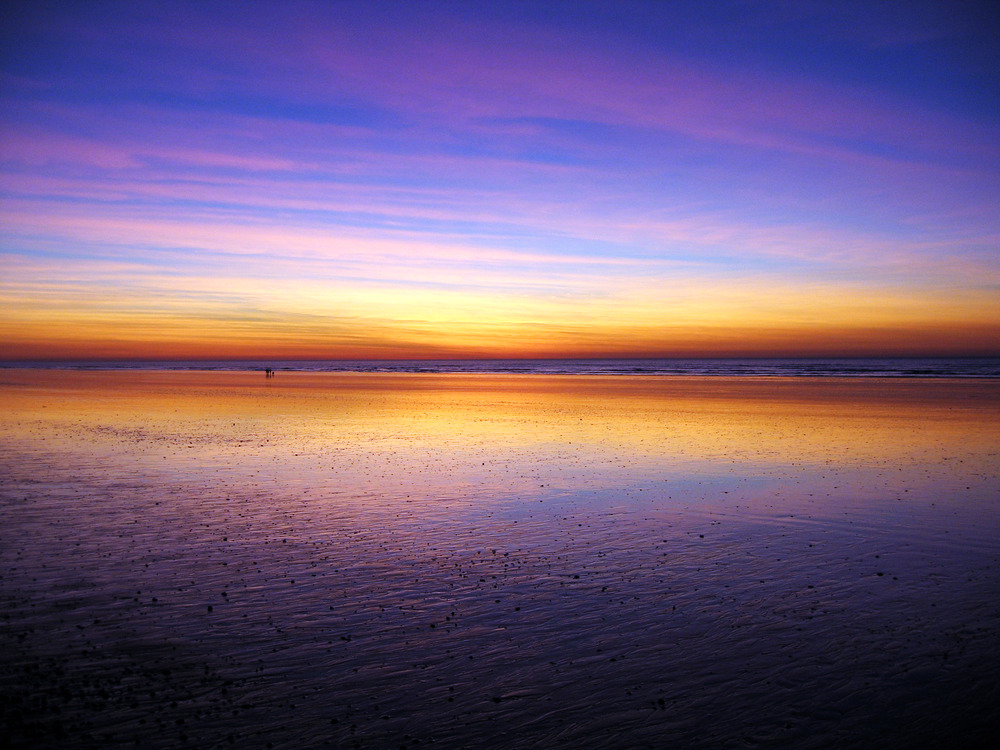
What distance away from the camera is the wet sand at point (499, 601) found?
320 inches

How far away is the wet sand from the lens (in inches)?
320

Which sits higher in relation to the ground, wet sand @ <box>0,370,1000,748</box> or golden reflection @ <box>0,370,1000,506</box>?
golden reflection @ <box>0,370,1000,506</box>

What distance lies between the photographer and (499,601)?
37.9 ft

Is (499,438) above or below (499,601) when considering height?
above

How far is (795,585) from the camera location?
1237 cm

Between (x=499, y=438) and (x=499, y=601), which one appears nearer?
(x=499, y=601)

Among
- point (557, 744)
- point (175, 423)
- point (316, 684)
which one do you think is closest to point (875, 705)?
point (557, 744)

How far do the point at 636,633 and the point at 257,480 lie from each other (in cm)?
1490

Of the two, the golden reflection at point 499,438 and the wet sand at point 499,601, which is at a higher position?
the golden reflection at point 499,438

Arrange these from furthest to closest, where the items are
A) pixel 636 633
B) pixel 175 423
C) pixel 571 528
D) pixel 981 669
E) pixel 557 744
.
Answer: pixel 175 423, pixel 571 528, pixel 636 633, pixel 981 669, pixel 557 744

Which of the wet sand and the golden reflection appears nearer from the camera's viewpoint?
the wet sand

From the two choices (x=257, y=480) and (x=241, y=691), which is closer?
(x=241, y=691)

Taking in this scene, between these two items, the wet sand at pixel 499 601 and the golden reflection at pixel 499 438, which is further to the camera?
the golden reflection at pixel 499 438

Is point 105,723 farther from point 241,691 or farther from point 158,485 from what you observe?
point 158,485
